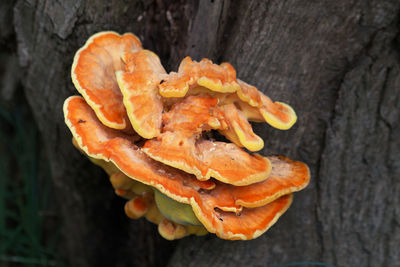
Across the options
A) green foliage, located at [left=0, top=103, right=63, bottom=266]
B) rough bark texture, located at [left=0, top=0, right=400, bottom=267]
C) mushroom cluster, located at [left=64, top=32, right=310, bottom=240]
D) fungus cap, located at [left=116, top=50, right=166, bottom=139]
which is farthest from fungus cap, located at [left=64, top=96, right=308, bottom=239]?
green foliage, located at [left=0, top=103, right=63, bottom=266]

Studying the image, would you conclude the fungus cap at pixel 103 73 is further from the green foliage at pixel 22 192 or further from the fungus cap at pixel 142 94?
the green foliage at pixel 22 192

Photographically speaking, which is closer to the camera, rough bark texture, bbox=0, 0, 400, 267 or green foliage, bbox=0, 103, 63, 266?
rough bark texture, bbox=0, 0, 400, 267

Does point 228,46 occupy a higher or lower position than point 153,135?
higher

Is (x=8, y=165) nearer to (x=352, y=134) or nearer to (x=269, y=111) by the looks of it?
(x=269, y=111)

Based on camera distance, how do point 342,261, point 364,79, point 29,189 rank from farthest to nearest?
point 29,189
point 342,261
point 364,79

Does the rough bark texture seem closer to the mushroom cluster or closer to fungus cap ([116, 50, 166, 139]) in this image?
the mushroom cluster

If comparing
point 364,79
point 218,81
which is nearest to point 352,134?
point 364,79
